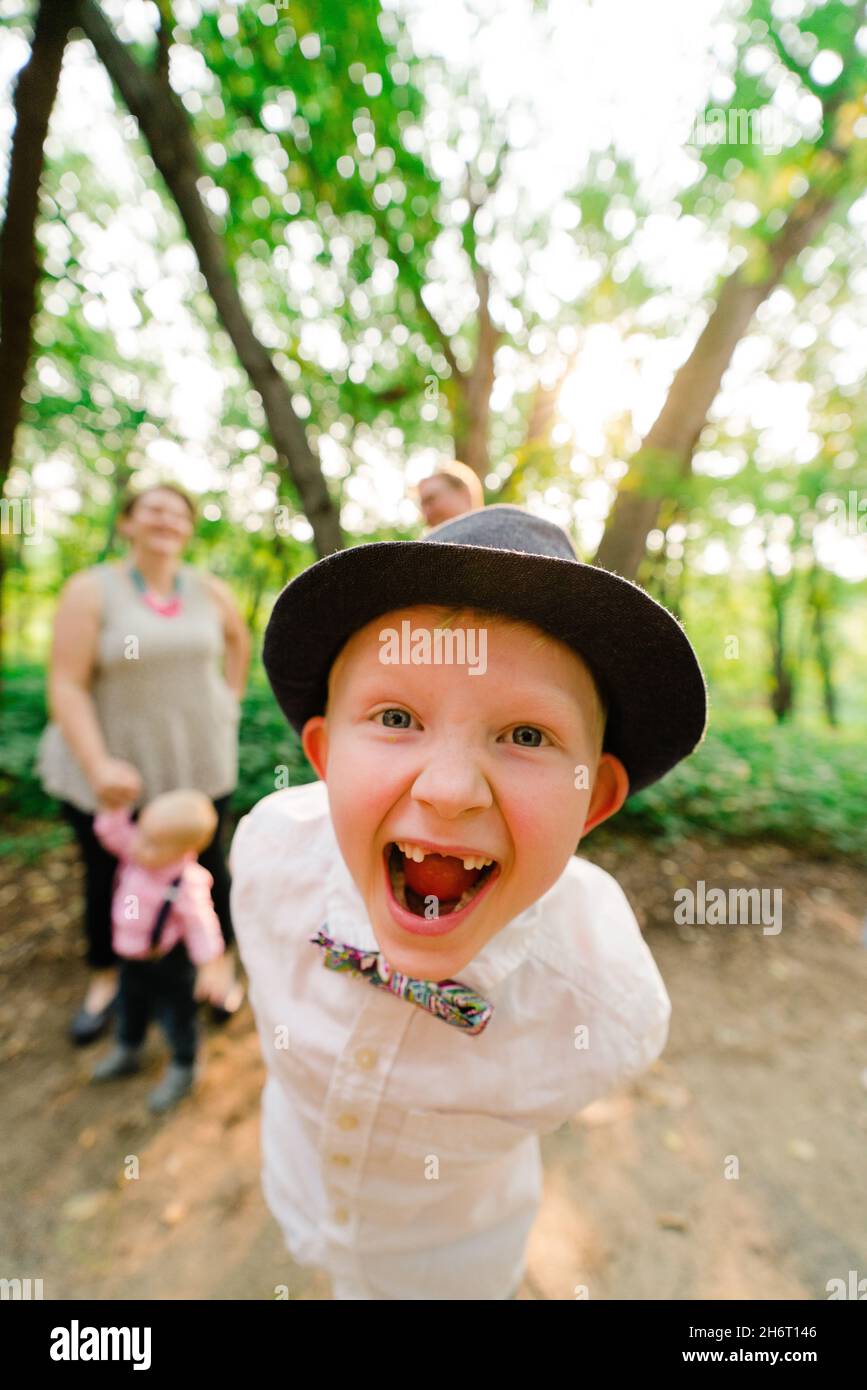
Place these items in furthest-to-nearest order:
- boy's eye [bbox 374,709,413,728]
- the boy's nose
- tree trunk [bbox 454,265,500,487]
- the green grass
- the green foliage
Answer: the green foliage < the green grass < tree trunk [bbox 454,265,500,487] < boy's eye [bbox 374,709,413,728] < the boy's nose

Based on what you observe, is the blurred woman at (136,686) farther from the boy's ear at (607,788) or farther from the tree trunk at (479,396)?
the tree trunk at (479,396)

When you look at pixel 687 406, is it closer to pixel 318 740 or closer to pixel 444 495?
pixel 444 495

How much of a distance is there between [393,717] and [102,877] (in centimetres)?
228

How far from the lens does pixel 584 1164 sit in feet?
7.93

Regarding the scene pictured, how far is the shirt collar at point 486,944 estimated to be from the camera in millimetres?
1095

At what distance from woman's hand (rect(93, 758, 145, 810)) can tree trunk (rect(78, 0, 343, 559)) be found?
153cm

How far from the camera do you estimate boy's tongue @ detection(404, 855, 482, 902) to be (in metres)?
0.96

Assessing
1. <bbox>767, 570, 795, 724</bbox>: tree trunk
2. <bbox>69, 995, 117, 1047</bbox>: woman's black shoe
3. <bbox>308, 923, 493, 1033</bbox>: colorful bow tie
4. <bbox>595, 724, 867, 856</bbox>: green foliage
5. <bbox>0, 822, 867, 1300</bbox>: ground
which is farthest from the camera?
<bbox>767, 570, 795, 724</bbox>: tree trunk

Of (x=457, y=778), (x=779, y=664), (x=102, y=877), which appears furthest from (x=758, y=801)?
(x=779, y=664)

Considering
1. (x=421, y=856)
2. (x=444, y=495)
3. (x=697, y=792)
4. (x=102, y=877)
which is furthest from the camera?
(x=697, y=792)

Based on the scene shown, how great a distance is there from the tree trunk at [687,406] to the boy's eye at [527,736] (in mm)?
2389

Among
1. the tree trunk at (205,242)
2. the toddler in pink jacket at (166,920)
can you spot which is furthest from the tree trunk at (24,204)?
the toddler in pink jacket at (166,920)

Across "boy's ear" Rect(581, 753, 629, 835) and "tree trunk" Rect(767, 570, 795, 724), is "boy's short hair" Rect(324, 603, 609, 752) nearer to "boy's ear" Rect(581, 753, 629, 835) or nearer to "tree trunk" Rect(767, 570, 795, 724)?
"boy's ear" Rect(581, 753, 629, 835)

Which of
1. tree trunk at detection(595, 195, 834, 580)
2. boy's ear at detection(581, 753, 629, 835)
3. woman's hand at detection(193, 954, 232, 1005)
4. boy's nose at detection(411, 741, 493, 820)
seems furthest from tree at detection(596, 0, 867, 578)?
woman's hand at detection(193, 954, 232, 1005)
